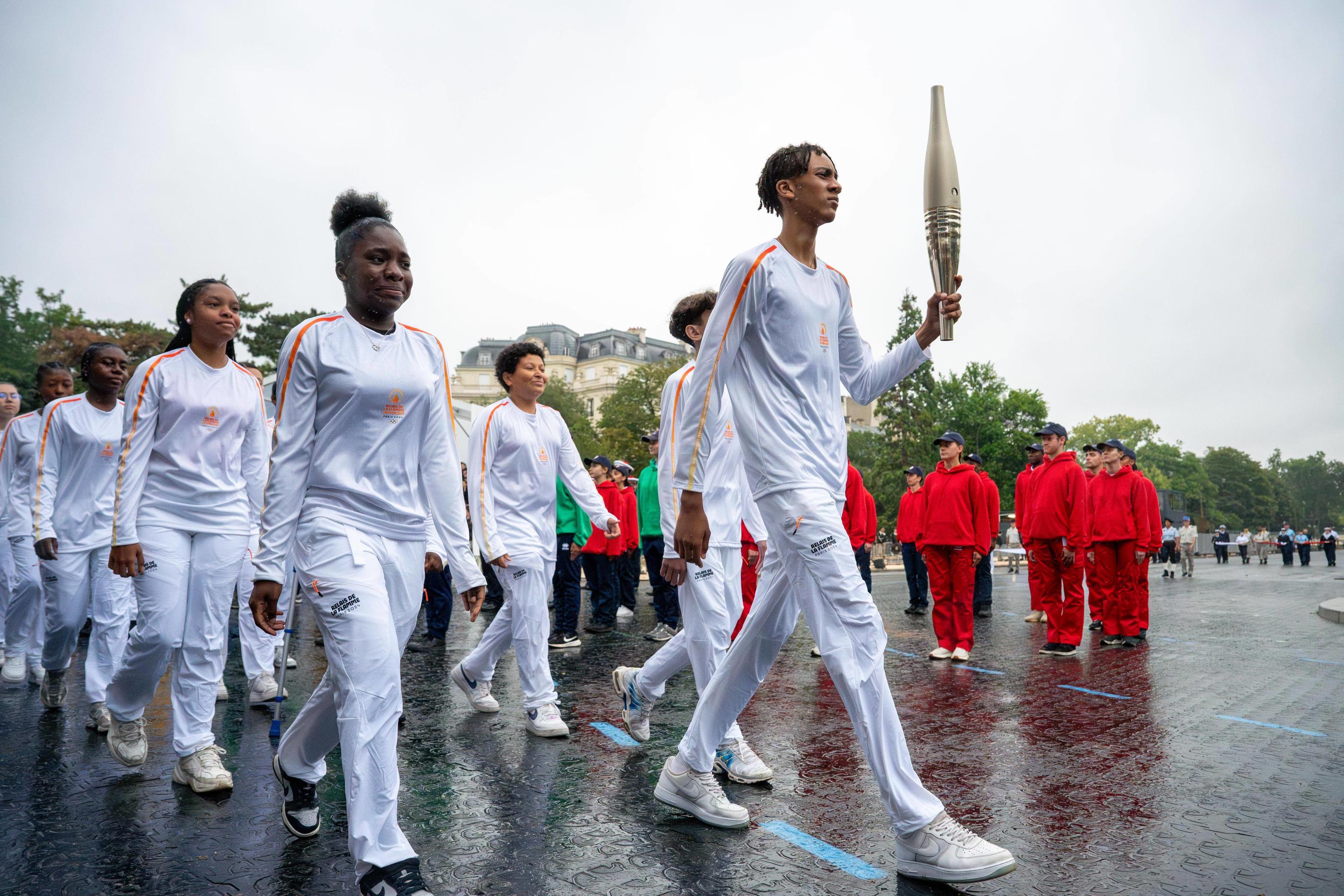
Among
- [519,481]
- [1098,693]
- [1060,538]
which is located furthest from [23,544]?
[1060,538]

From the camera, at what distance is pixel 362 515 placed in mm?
3428

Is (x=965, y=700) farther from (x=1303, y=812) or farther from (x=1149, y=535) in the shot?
(x=1149, y=535)

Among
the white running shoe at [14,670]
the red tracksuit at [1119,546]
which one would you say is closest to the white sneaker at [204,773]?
the white running shoe at [14,670]

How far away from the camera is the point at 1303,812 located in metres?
4.00

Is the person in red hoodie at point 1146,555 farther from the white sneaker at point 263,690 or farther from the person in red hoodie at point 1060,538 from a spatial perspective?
the white sneaker at point 263,690

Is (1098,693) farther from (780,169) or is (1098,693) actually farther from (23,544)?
(23,544)

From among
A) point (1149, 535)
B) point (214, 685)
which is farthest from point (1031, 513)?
point (214, 685)

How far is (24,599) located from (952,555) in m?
8.22

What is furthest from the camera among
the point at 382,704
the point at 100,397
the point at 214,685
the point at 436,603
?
the point at 436,603

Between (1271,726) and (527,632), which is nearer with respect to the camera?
(1271,726)

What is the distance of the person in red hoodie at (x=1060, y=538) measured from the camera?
9734mm

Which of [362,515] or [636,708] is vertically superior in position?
[362,515]

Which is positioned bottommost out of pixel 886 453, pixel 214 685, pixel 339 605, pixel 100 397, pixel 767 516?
pixel 214 685

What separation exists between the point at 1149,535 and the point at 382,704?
9911mm
